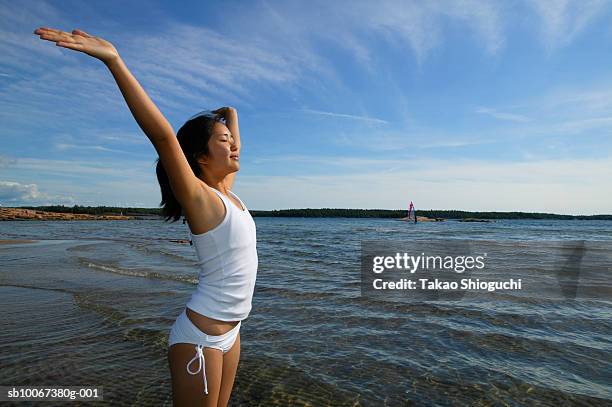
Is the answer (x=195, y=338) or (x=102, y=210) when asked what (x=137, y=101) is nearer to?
(x=195, y=338)

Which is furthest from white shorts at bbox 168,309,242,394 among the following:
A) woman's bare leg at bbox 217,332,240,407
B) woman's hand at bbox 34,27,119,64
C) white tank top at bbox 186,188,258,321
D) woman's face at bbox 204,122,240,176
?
woman's hand at bbox 34,27,119,64

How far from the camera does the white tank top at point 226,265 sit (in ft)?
7.39

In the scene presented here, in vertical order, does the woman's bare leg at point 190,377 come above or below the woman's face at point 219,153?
below

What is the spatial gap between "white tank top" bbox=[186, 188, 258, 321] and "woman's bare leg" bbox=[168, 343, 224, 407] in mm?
220

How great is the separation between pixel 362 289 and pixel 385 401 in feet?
22.3

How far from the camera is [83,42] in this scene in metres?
1.83

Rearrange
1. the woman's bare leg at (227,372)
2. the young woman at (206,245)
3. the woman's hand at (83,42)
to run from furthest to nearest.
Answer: the woman's bare leg at (227,372)
the young woman at (206,245)
the woman's hand at (83,42)

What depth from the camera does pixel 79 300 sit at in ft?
31.5

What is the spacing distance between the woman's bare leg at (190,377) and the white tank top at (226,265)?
22cm

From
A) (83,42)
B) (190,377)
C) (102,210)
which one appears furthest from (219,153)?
(102,210)

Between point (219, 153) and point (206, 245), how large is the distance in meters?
0.57

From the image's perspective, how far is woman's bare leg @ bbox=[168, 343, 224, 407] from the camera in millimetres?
2303

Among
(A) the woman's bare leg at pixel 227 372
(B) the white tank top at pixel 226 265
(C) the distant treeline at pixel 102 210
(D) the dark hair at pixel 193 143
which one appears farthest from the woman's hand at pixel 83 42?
(C) the distant treeline at pixel 102 210

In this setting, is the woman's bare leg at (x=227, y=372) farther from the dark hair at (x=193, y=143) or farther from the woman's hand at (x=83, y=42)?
the woman's hand at (x=83, y=42)
